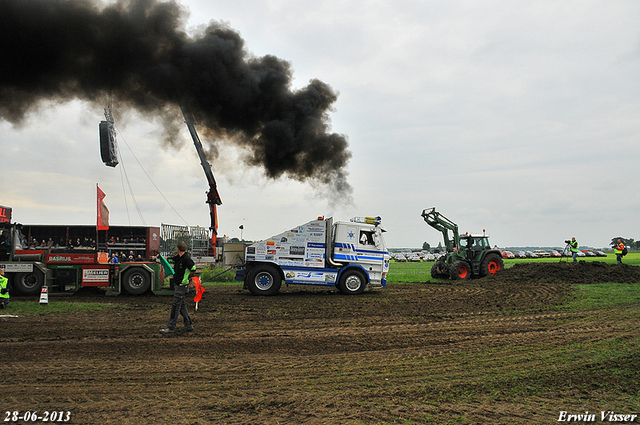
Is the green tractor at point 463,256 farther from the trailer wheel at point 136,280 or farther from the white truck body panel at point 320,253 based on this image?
the trailer wheel at point 136,280

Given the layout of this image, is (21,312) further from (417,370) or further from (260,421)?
(417,370)

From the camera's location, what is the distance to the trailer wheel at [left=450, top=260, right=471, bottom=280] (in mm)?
19312

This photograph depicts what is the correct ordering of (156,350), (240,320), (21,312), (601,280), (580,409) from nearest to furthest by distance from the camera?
(580,409) < (156,350) < (240,320) < (21,312) < (601,280)

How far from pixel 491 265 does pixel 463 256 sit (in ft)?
4.54

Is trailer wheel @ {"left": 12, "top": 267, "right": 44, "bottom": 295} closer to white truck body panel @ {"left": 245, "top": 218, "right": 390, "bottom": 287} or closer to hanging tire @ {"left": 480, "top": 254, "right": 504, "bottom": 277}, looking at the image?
white truck body panel @ {"left": 245, "top": 218, "right": 390, "bottom": 287}

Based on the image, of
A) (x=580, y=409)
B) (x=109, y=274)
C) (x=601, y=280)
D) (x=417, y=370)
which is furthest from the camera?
(x=601, y=280)

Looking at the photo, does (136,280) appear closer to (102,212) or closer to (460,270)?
(102,212)

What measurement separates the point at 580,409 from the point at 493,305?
24.1 ft

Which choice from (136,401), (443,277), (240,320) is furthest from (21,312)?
(443,277)

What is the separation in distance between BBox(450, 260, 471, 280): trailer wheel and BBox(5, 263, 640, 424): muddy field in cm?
896

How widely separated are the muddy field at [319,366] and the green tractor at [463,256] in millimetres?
9317

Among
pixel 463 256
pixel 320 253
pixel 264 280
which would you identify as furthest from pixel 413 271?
pixel 264 280

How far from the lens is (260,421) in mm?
3863

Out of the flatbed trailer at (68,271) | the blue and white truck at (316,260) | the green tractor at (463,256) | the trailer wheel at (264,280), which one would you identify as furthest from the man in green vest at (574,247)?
the flatbed trailer at (68,271)
